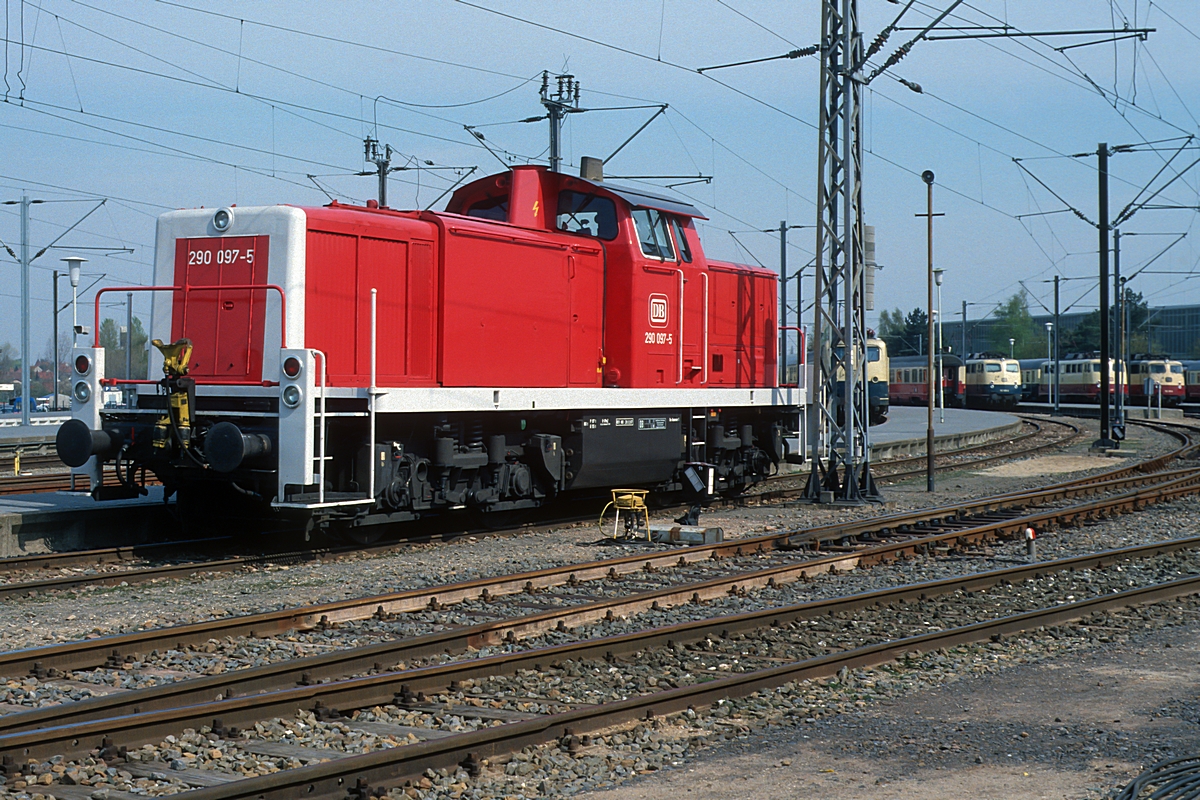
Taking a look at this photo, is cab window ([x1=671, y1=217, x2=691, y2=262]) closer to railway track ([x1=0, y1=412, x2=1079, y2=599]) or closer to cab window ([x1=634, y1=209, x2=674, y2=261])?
cab window ([x1=634, y1=209, x2=674, y2=261])

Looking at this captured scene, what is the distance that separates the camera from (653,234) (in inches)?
580

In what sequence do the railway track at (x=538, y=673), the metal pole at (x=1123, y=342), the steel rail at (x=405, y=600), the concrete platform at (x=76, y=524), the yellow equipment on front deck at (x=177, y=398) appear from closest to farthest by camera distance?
the railway track at (x=538, y=673) < the steel rail at (x=405, y=600) < the yellow equipment on front deck at (x=177, y=398) < the concrete platform at (x=76, y=524) < the metal pole at (x=1123, y=342)

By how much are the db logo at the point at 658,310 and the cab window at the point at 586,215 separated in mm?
945

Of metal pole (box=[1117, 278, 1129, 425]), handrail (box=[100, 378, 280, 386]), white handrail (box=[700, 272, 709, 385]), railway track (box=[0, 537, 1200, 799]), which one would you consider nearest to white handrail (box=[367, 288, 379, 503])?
handrail (box=[100, 378, 280, 386])

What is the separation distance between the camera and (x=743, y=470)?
17094 mm

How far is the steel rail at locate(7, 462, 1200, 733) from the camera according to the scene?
5.75 meters

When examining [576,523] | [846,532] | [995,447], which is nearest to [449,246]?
[576,523]

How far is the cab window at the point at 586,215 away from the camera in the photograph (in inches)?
563

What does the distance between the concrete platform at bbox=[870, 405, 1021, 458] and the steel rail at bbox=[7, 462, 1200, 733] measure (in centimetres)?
1493

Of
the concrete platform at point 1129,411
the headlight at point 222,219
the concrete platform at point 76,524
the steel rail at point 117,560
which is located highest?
the headlight at point 222,219

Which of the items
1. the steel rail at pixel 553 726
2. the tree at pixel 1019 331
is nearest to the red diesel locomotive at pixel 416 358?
the steel rail at pixel 553 726

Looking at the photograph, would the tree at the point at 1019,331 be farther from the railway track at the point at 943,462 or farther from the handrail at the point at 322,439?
the handrail at the point at 322,439

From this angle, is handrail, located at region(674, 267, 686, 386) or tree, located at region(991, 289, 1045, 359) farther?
tree, located at region(991, 289, 1045, 359)

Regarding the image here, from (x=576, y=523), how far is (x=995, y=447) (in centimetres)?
1882
